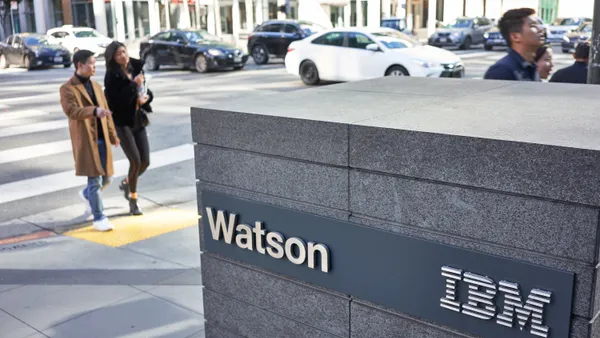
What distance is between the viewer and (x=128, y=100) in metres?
7.11

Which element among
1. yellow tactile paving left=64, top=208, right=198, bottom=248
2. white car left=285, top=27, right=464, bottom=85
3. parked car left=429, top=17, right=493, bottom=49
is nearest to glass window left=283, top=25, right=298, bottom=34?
white car left=285, top=27, right=464, bottom=85

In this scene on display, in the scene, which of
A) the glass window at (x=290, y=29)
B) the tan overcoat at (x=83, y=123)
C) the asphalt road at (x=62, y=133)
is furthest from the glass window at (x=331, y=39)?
the tan overcoat at (x=83, y=123)

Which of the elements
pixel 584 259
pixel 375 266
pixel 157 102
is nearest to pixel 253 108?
pixel 375 266

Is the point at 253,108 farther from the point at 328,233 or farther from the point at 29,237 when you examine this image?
the point at 29,237

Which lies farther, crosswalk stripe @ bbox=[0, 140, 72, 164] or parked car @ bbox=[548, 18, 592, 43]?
parked car @ bbox=[548, 18, 592, 43]

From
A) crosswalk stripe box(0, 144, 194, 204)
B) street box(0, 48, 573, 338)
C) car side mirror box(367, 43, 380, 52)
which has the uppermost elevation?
car side mirror box(367, 43, 380, 52)

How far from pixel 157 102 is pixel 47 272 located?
A: 35.0 feet

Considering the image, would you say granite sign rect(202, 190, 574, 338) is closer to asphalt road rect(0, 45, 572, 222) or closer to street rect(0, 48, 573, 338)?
asphalt road rect(0, 45, 572, 222)

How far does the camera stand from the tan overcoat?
6.50m

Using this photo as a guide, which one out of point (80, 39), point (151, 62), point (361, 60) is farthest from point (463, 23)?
point (80, 39)

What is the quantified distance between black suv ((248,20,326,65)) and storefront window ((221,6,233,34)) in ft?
70.7

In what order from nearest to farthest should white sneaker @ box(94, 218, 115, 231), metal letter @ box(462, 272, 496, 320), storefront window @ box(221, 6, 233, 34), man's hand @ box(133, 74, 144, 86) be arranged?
1. metal letter @ box(462, 272, 496, 320)
2. white sneaker @ box(94, 218, 115, 231)
3. man's hand @ box(133, 74, 144, 86)
4. storefront window @ box(221, 6, 233, 34)

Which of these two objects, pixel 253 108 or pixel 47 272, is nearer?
pixel 253 108

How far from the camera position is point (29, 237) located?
687 cm
